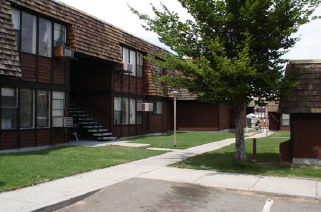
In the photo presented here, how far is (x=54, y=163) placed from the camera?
37.6ft

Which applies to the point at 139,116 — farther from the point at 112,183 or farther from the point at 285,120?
the point at 285,120

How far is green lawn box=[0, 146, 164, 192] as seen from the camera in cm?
900

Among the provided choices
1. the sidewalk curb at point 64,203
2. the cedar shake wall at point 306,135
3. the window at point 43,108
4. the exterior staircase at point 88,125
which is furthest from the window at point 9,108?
the cedar shake wall at point 306,135

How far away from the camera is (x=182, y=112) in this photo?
3362cm

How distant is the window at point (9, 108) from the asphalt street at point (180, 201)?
725 cm

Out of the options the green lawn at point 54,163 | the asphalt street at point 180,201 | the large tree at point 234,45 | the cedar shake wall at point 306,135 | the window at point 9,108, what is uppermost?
the large tree at point 234,45

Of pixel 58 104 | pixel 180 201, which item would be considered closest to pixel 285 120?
pixel 58 104

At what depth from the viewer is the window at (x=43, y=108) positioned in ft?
52.0

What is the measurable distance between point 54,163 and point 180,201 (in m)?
5.38

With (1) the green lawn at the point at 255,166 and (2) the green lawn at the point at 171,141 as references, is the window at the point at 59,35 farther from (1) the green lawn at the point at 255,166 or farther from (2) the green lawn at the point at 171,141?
(1) the green lawn at the point at 255,166

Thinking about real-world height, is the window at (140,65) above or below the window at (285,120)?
above

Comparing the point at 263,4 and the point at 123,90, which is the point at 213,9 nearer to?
the point at 263,4

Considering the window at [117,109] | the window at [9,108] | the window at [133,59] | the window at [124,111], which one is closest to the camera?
the window at [9,108]

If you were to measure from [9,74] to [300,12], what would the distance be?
33.6ft
